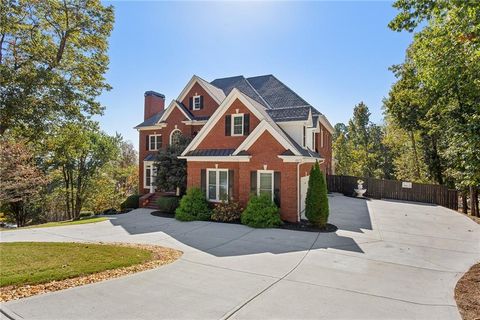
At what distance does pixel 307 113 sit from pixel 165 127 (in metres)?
12.6

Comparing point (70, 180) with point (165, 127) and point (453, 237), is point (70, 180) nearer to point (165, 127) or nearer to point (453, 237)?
point (165, 127)

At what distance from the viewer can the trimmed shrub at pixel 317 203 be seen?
40.2 feet

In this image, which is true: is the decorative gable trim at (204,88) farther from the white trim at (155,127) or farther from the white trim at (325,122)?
the white trim at (325,122)

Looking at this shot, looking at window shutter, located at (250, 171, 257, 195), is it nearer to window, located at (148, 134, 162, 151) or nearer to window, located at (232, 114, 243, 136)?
window, located at (232, 114, 243, 136)

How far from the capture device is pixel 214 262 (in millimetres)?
7738

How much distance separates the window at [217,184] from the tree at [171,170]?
3235 mm

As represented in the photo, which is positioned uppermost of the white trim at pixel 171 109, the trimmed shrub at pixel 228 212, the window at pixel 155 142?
the white trim at pixel 171 109

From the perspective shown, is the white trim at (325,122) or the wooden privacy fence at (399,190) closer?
the wooden privacy fence at (399,190)

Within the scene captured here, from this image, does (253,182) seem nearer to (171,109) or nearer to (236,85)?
(171,109)

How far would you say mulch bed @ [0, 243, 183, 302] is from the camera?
5.43 meters

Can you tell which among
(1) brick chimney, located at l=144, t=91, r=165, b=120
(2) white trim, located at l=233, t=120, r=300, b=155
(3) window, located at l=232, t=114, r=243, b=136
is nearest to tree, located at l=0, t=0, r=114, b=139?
(1) brick chimney, located at l=144, t=91, r=165, b=120

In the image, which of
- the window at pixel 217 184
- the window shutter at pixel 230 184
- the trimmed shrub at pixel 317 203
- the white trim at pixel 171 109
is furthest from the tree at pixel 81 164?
the trimmed shrub at pixel 317 203

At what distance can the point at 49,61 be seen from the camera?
13.7 metres

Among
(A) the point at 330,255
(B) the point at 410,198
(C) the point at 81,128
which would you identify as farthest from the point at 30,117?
(B) the point at 410,198
